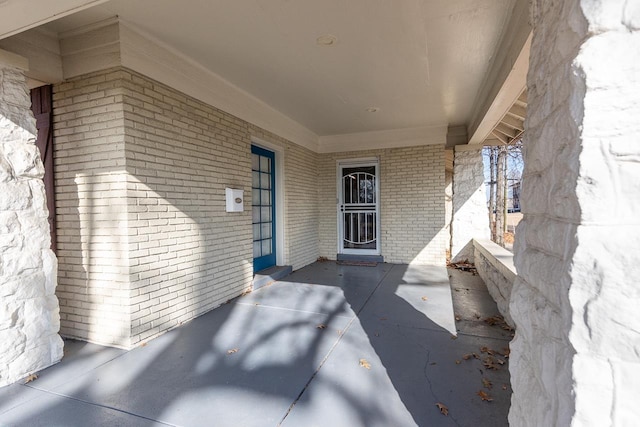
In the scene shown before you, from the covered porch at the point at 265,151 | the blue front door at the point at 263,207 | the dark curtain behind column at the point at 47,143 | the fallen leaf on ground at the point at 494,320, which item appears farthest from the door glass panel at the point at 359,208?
the dark curtain behind column at the point at 47,143

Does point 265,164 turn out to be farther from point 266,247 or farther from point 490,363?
point 490,363

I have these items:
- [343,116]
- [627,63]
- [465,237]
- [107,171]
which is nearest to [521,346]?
[627,63]

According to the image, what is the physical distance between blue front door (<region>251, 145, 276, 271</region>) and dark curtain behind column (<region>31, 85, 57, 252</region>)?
8.29 ft

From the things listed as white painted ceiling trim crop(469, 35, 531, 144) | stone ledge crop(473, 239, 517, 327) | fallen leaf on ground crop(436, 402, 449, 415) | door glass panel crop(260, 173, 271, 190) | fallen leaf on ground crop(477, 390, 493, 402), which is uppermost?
white painted ceiling trim crop(469, 35, 531, 144)

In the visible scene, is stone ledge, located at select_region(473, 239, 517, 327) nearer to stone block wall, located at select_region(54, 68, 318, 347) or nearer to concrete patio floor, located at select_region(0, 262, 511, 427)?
concrete patio floor, located at select_region(0, 262, 511, 427)

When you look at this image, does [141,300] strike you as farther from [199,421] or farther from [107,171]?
[199,421]

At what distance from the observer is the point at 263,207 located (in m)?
5.37

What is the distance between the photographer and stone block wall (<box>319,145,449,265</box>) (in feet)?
20.8

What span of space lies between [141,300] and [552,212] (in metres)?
3.21

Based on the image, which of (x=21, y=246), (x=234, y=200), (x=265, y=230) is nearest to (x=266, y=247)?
(x=265, y=230)

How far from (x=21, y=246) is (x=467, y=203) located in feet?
22.0

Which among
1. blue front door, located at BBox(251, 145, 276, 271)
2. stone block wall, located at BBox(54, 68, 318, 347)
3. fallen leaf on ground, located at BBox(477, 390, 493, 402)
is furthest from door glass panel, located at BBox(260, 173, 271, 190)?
fallen leaf on ground, located at BBox(477, 390, 493, 402)

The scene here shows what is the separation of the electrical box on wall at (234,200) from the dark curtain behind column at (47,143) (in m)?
1.77

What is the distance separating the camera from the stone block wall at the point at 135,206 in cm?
278
